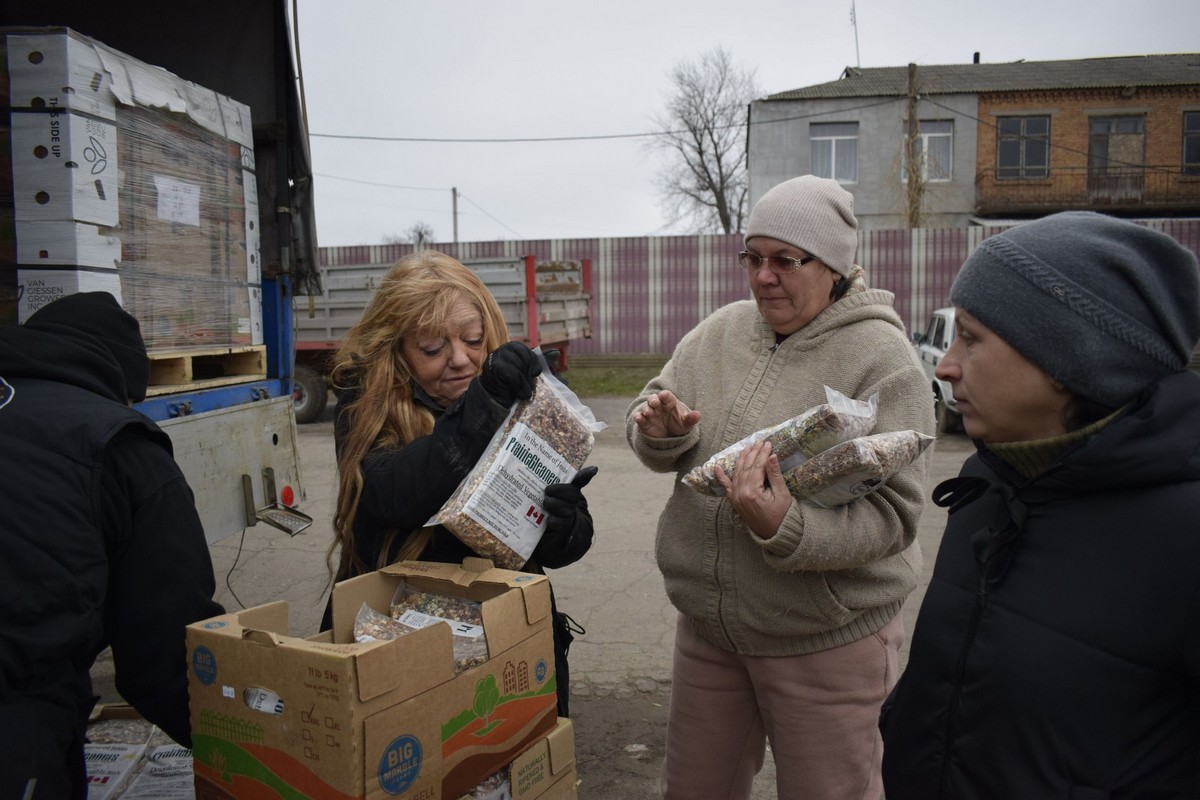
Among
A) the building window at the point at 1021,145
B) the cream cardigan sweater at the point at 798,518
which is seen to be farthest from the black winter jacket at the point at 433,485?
the building window at the point at 1021,145

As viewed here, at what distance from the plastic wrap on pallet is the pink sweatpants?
2584 millimetres

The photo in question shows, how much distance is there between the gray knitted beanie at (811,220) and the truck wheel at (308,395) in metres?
10.8

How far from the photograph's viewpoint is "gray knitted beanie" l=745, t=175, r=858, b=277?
82.7 inches

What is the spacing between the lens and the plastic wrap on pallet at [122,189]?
304 centimetres

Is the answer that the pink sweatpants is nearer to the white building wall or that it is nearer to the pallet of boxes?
the pallet of boxes

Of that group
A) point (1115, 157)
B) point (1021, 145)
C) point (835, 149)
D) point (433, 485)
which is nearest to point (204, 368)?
point (433, 485)

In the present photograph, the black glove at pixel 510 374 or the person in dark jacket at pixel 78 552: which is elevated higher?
the black glove at pixel 510 374

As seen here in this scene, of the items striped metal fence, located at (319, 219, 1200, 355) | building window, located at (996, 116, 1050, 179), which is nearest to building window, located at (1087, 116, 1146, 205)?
building window, located at (996, 116, 1050, 179)

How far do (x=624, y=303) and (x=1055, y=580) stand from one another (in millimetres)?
18657

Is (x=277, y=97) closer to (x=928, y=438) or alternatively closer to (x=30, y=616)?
(x=30, y=616)

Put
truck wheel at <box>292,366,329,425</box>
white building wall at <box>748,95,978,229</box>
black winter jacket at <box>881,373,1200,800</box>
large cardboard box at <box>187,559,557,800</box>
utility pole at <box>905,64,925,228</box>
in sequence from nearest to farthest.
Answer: black winter jacket at <box>881,373,1200,800</box> < large cardboard box at <box>187,559,557,800</box> < truck wheel at <box>292,366,329,425</box> < utility pole at <box>905,64,925,228</box> < white building wall at <box>748,95,978,229</box>

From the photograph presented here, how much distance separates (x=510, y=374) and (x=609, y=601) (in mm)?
3600

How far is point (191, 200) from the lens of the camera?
12.2 ft

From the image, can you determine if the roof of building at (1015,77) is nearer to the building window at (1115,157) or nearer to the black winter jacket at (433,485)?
the building window at (1115,157)
